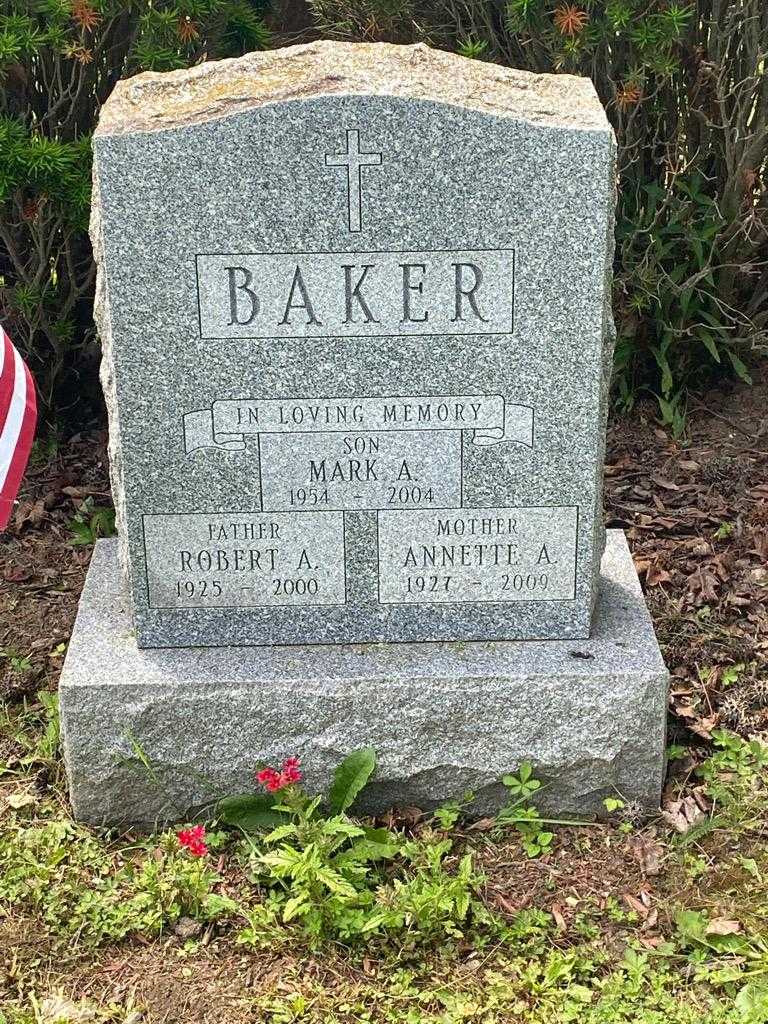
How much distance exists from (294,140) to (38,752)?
72.0 inches

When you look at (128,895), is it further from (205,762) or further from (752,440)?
(752,440)

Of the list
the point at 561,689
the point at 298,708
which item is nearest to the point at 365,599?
the point at 298,708

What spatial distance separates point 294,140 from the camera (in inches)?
126

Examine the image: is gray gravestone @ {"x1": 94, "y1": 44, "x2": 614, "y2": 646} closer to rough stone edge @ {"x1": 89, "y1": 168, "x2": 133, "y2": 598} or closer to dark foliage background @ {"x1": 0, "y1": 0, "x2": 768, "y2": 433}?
rough stone edge @ {"x1": 89, "y1": 168, "x2": 133, "y2": 598}

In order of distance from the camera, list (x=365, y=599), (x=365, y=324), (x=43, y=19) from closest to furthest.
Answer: (x=365, y=324) → (x=365, y=599) → (x=43, y=19)

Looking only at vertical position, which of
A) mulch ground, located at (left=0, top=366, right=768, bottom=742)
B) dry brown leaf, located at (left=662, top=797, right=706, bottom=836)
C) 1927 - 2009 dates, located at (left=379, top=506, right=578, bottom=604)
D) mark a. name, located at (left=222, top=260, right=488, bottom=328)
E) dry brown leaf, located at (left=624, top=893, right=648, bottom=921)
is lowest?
dry brown leaf, located at (left=624, top=893, right=648, bottom=921)

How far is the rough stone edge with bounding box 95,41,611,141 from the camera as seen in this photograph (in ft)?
10.5

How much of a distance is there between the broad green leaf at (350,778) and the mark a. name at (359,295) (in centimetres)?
110

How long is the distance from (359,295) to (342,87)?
49cm

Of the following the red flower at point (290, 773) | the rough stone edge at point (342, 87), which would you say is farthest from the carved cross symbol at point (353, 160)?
the red flower at point (290, 773)

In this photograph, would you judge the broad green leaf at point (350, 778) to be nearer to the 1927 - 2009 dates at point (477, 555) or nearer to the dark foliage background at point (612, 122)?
the 1927 - 2009 dates at point (477, 555)

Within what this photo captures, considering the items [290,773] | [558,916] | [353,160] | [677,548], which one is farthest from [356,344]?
[677,548]

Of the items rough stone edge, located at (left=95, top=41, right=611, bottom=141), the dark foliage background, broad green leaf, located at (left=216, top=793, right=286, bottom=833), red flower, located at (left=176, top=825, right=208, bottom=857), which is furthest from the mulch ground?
rough stone edge, located at (left=95, top=41, right=611, bottom=141)

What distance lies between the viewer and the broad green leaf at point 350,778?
344 cm
